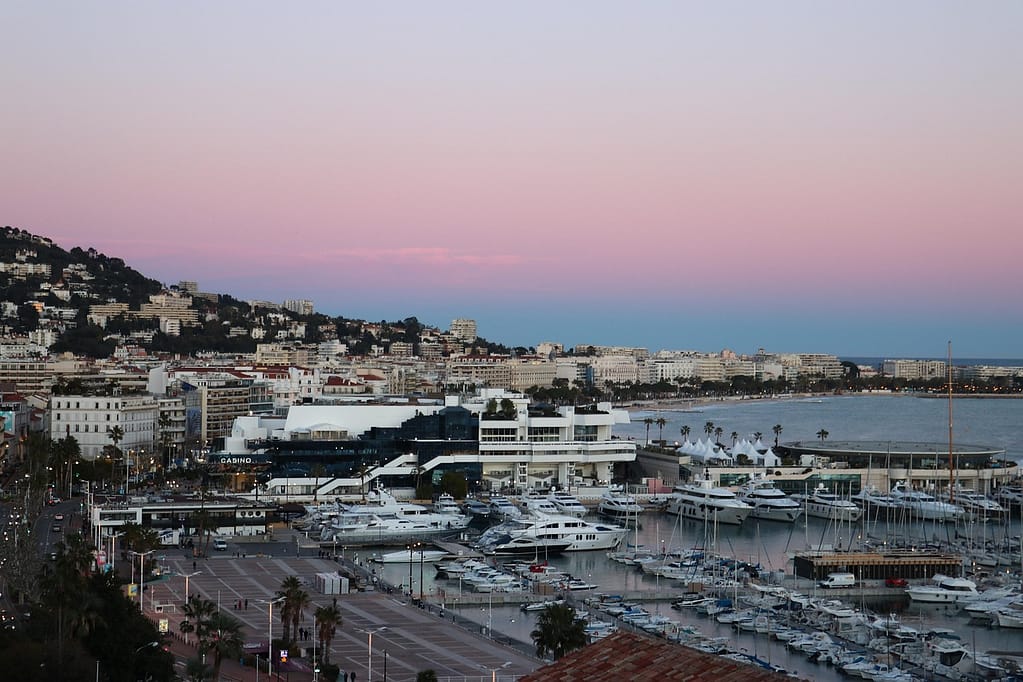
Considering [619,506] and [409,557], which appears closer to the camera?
[409,557]

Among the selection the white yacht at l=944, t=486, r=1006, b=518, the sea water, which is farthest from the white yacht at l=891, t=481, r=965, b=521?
the sea water

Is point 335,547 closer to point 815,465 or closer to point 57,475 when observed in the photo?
point 57,475

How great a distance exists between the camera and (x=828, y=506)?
60.8 meters

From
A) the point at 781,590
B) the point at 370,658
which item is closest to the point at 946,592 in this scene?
the point at 781,590

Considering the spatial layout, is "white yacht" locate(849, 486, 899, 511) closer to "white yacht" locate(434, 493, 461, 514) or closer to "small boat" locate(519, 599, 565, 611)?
"white yacht" locate(434, 493, 461, 514)

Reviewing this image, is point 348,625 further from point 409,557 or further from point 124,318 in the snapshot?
point 124,318

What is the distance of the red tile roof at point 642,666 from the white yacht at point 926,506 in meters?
44.1

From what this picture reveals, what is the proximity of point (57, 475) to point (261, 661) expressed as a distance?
33.4 m

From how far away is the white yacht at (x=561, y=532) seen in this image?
4994 cm

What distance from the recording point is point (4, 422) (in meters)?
72.9

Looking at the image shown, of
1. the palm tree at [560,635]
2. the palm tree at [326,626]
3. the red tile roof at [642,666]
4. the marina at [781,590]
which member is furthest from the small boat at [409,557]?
the red tile roof at [642,666]

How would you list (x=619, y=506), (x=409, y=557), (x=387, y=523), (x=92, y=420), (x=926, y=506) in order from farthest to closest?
(x=92, y=420)
(x=926, y=506)
(x=619, y=506)
(x=387, y=523)
(x=409, y=557)

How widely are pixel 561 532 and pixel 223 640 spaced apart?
80.2 feet

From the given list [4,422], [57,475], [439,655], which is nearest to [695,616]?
[439,655]
